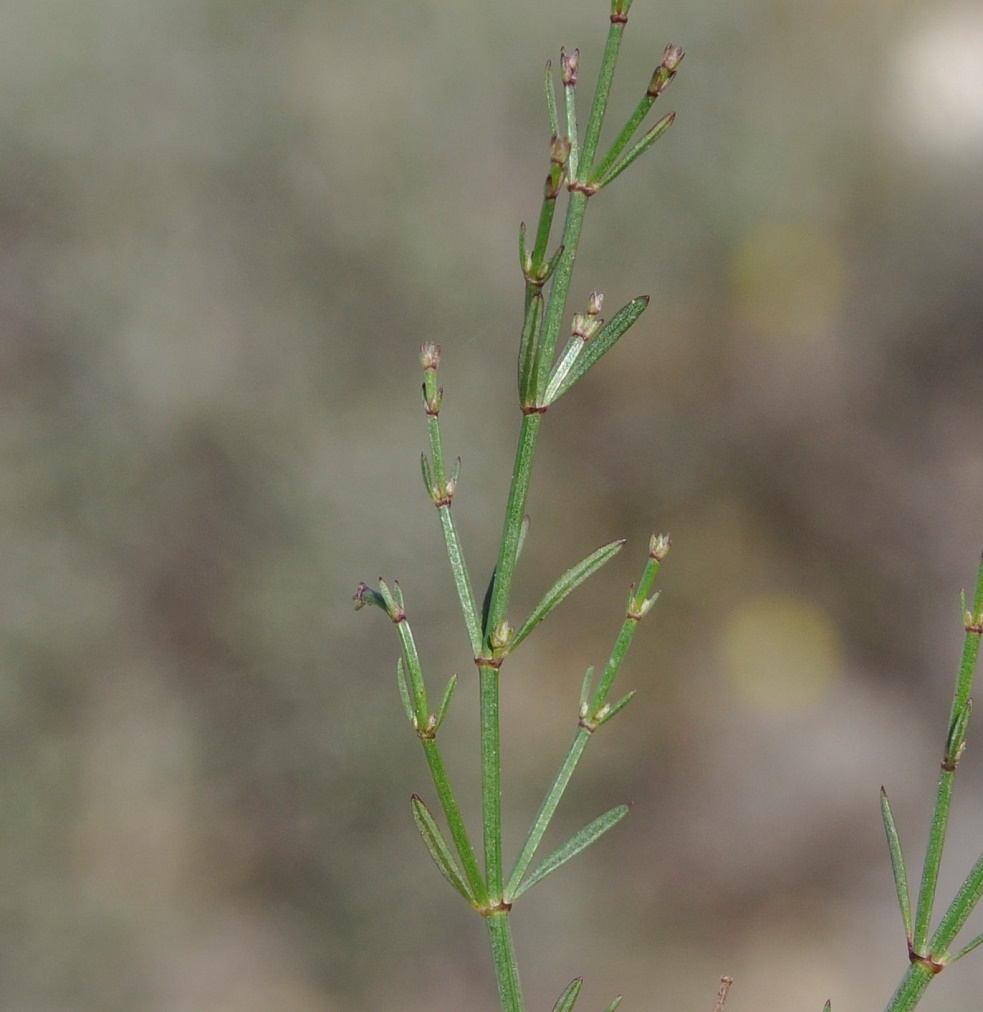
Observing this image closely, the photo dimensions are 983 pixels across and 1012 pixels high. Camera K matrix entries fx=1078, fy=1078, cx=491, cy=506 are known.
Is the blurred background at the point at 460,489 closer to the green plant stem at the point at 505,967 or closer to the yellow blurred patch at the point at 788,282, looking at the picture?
the yellow blurred patch at the point at 788,282

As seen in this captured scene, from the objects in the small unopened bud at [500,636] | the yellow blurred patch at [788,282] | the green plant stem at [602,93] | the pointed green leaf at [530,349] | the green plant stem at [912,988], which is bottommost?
the green plant stem at [912,988]

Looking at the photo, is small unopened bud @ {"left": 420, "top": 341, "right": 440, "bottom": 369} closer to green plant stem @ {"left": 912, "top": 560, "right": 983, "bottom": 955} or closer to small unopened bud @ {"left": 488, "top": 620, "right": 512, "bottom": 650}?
small unopened bud @ {"left": 488, "top": 620, "right": 512, "bottom": 650}

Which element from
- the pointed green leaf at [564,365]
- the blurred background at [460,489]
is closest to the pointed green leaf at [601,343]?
the pointed green leaf at [564,365]

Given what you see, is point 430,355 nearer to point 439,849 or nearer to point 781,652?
point 439,849

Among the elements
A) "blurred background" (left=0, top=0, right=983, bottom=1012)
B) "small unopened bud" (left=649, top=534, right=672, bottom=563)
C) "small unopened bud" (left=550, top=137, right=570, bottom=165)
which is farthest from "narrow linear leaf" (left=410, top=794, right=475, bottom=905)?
"blurred background" (left=0, top=0, right=983, bottom=1012)

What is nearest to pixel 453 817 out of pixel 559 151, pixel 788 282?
pixel 559 151

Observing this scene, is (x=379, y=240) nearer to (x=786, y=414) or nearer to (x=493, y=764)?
(x=786, y=414)

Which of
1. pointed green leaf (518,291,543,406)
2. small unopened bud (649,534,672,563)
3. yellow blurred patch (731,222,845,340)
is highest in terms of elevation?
yellow blurred patch (731,222,845,340)
